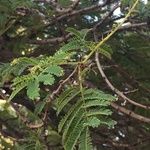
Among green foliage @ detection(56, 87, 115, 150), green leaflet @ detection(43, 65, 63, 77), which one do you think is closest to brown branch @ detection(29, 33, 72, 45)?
green foliage @ detection(56, 87, 115, 150)

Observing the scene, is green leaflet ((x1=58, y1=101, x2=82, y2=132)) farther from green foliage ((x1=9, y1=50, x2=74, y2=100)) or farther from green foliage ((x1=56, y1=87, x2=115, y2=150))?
green foliage ((x1=9, y1=50, x2=74, y2=100))

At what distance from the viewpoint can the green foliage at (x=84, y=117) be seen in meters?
1.62

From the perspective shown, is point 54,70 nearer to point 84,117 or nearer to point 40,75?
point 40,75

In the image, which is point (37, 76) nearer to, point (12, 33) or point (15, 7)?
point (15, 7)

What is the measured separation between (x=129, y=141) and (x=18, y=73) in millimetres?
1664

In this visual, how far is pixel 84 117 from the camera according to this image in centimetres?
166

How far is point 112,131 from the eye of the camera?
3537 mm

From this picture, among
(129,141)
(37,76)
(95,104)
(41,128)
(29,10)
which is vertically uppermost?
(29,10)

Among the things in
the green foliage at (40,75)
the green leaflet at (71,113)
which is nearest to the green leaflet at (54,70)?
the green foliage at (40,75)

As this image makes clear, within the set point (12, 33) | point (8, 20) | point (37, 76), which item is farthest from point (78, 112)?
point (12, 33)

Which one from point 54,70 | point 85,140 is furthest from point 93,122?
point 54,70

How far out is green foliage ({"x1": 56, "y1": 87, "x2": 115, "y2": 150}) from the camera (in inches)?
63.7

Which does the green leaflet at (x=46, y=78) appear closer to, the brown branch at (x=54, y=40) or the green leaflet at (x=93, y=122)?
the green leaflet at (x=93, y=122)

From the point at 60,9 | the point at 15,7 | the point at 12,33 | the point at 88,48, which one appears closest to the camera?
the point at 88,48
